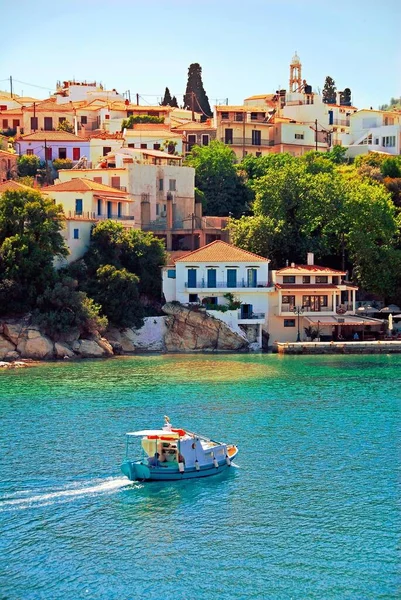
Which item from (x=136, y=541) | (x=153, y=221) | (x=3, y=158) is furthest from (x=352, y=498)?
(x=3, y=158)

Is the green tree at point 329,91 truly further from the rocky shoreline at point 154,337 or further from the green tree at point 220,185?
the rocky shoreline at point 154,337

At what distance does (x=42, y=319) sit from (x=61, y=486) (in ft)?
92.6

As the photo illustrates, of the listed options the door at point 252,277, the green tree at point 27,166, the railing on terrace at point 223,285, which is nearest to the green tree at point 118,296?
the railing on terrace at point 223,285

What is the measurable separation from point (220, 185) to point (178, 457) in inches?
Result: 2086

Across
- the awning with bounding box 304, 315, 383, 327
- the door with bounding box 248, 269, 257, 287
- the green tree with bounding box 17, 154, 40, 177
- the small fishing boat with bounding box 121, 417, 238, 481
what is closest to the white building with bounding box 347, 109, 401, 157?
the green tree with bounding box 17, 154, 40, 177

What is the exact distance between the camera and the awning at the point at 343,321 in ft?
217

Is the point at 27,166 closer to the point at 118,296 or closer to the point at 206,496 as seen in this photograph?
the point at 118,296

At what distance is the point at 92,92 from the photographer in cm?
11562

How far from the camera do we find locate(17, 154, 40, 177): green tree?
86.6 m

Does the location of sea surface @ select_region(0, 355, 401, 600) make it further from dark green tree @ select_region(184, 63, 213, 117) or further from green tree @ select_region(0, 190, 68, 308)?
dark green tree @ select_region(184, 63, 213, 117)

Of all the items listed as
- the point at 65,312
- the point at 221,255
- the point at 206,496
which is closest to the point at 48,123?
the point at 221,255

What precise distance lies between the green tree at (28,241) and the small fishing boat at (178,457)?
27615 millimetres

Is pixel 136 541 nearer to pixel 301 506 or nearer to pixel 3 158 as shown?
pixel 301 506

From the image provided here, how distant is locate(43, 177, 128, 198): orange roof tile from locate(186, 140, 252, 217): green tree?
12464mm
